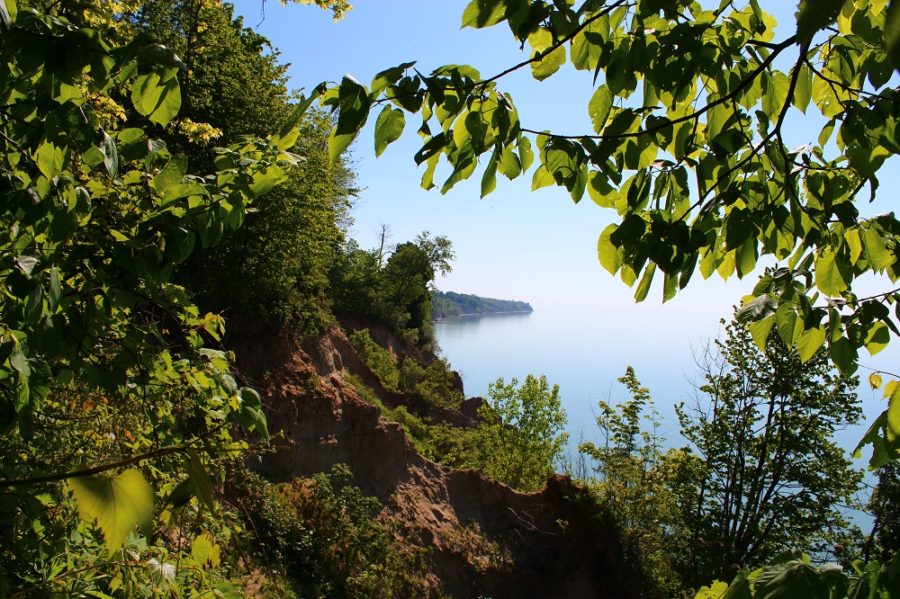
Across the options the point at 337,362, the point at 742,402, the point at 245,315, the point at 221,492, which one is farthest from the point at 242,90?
the point at 742,402

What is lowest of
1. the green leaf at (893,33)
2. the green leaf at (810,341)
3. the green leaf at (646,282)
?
the green leaf at (893,33)

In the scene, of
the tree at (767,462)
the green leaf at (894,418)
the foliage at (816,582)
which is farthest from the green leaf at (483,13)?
the tree at (767,462)

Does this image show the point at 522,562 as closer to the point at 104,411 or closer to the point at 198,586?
the point at 104,411

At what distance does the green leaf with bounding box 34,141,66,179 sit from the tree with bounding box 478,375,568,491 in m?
16.7

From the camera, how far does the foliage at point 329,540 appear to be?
947cm

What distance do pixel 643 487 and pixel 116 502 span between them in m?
14.5

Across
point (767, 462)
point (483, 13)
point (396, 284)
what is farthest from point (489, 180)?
point (396, 284)

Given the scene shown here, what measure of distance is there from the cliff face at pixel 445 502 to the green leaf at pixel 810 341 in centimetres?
1103

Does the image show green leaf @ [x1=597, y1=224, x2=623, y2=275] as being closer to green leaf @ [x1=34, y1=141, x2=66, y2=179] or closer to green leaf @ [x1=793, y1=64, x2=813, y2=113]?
green leaf @ [x1=793, y1=64, x2=813, y2=113]

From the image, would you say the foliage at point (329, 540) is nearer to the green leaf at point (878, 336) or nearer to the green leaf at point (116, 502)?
the green leaf at point (878, 336)

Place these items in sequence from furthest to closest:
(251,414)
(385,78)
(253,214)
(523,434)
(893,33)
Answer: (523,434) → (253,214) → (251,414) → (385,78) → (893,33)

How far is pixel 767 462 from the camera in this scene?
14.2 metres

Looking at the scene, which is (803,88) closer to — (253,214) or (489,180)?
(489,180)

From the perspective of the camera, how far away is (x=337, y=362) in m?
17.0
